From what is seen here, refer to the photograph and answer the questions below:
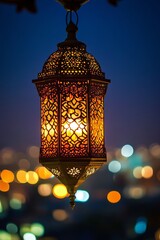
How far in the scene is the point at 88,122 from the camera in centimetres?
228

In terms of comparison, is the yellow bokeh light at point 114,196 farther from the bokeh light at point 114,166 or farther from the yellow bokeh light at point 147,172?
the yellow bokeh light at point 147,172

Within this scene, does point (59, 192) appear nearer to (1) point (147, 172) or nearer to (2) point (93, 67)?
(1) point (147, 172)

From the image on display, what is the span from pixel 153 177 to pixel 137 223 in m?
A: 0.85

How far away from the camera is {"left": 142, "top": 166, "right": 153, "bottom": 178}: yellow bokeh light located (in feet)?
25.6

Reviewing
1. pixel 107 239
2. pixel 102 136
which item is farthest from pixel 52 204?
pixel 102 136

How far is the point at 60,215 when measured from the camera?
22.4 feet

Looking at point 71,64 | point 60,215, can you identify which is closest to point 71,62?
point 71,64

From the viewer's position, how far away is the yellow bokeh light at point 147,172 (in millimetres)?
7815

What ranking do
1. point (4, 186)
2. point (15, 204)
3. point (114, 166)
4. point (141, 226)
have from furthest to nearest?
point (4, 186), point (114, 166), point (141, 226), point (15, 204)

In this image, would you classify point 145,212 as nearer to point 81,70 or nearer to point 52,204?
point 52,204

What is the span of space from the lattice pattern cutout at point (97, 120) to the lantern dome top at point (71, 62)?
0.06m

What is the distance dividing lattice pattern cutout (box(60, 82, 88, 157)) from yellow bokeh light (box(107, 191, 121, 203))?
463 cm

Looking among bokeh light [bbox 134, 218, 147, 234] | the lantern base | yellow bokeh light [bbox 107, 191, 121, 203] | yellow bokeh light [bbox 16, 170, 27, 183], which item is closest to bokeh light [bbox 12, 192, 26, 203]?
yellow bokeh light [bbox 16, 170, 27, 183]

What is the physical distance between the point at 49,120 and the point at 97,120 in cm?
19
